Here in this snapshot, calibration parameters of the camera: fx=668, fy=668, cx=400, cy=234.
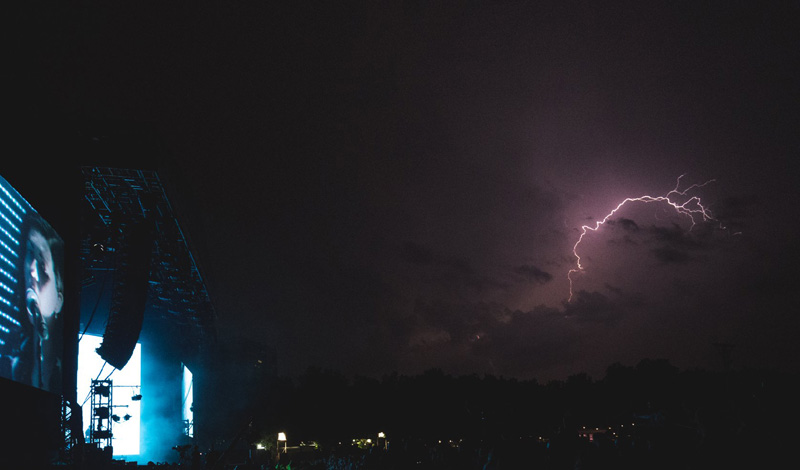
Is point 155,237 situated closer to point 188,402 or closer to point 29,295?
point 29,295

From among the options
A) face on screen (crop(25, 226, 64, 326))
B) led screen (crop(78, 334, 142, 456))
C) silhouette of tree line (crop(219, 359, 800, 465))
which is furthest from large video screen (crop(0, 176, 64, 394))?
silhouette of tree line (crop(219, 359, 800, 465))

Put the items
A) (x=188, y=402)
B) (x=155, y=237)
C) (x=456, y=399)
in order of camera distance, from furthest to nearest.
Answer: (x=456, y=399) → (x=188, y=402) → (x=155, y=237)

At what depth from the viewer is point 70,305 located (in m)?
13.1

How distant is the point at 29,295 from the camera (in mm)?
9867

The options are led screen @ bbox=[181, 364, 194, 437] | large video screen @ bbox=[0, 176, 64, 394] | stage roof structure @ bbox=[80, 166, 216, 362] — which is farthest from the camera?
led screen @ bbox=[181, 364, 194, 437]

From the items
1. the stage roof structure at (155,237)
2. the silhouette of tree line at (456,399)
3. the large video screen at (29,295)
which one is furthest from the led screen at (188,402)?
the silhouette of tree line at (456,399)

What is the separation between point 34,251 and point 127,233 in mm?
4455

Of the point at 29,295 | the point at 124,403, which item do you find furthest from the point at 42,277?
the point at 124,403

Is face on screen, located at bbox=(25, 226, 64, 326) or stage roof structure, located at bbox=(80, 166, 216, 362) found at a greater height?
stage roof structure, located at bbox=(80, 166, 216, 362)

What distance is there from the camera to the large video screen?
8.86 metres

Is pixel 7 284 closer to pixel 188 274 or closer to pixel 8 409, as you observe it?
pixel 8 409

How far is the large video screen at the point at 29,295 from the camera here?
8.86 meters

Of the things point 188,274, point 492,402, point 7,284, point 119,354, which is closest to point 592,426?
point 492,402

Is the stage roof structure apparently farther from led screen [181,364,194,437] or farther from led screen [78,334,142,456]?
led screen [181,364,194,437]
